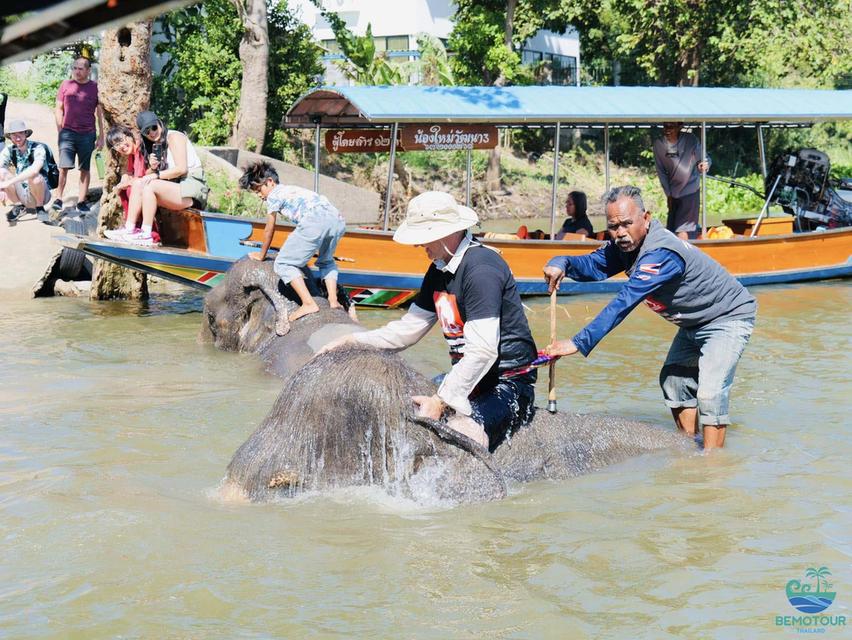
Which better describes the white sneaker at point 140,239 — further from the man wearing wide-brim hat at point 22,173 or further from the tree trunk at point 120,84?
the man wearing wide-brim hat at point 22,173

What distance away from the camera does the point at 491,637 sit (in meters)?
4.24

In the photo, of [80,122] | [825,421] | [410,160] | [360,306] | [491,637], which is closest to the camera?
[491,637]

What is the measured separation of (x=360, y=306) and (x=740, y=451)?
700cm

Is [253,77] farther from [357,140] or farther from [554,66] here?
[554,66]

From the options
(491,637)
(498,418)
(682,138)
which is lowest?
(491,637)

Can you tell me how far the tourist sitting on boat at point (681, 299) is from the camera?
18.7 ft

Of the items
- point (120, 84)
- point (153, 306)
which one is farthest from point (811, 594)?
point (120, 84)

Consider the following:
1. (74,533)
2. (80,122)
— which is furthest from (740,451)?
(80,122)

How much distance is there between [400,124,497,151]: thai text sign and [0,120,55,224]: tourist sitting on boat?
4873mm

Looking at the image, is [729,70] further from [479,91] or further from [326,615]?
[326,615]

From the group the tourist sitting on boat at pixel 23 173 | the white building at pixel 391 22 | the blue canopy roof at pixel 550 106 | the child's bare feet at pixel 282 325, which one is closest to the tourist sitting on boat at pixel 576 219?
the blue canopy roof at pixel 550 106

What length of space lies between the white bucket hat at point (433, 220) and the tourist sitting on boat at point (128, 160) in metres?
6.77

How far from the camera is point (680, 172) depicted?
1310 centimetres

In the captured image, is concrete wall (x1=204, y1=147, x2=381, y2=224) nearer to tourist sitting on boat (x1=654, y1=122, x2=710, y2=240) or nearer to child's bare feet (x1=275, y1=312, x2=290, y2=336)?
tourist sitting on boat (x1=654, y1=122, x2=710, y2=240)
